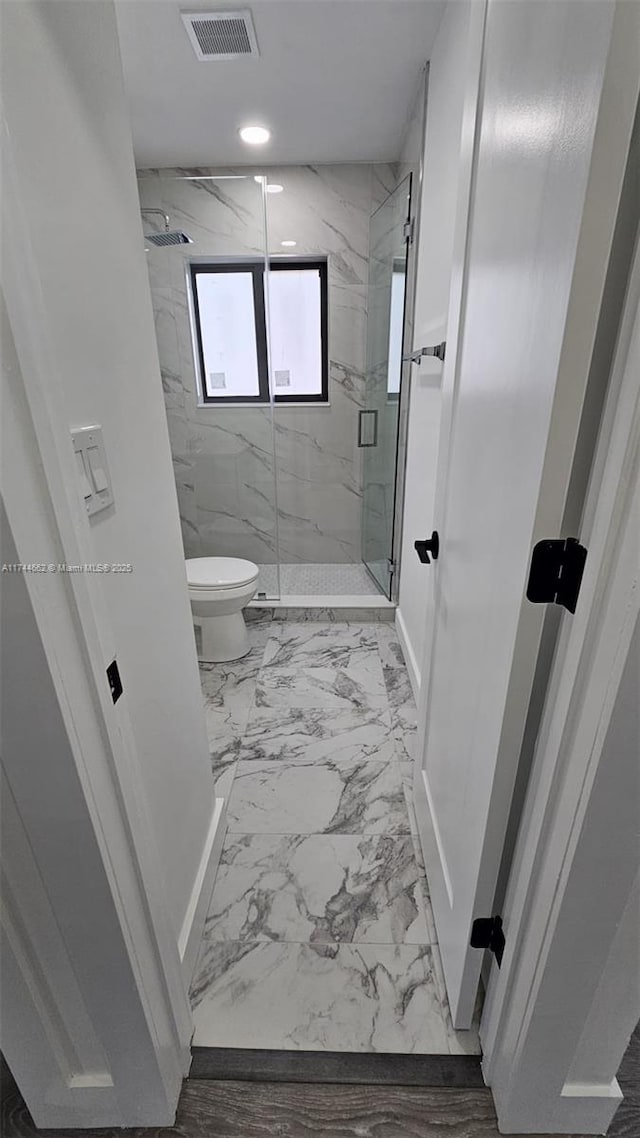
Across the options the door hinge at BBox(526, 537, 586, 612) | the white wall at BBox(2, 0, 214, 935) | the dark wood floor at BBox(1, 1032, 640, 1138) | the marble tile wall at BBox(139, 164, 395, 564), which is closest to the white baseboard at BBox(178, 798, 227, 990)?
the white wall at BBox(2, 0, 214, 935)

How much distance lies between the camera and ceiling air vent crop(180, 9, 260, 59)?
1659mm

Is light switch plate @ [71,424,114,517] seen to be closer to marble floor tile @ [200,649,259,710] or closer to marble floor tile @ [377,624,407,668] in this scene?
marble floor tile @ [200,649,259,710]

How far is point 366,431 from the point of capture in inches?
131

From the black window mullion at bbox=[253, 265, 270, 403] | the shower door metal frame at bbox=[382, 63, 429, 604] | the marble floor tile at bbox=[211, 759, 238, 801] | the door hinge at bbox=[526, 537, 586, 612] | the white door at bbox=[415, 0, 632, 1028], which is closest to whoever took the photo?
the white door at bbox=[415, 0, 632, 1028]

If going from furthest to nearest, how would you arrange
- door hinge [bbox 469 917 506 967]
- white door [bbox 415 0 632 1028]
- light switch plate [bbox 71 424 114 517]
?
door hinge [bbox 469 917 506 967]
light switch plate [bbox 71 424 114 517]
white door [bbox 415 0 632 1028]

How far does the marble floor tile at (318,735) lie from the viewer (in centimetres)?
198

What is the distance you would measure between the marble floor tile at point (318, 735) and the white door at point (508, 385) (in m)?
0.72

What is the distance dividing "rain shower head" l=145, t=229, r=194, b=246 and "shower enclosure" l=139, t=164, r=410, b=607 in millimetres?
11

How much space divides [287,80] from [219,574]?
211 centimetres

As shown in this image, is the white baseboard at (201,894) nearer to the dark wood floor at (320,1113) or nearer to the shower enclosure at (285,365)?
the dark wood floor at (320,1113)

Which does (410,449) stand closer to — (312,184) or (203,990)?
(312,184)

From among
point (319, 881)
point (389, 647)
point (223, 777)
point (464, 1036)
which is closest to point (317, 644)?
point (389, 647)

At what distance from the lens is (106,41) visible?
850 mm

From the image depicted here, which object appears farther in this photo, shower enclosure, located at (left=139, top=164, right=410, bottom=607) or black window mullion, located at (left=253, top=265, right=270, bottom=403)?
black window mullion, located at (left=253, top=265, right=270, bottom=403)
